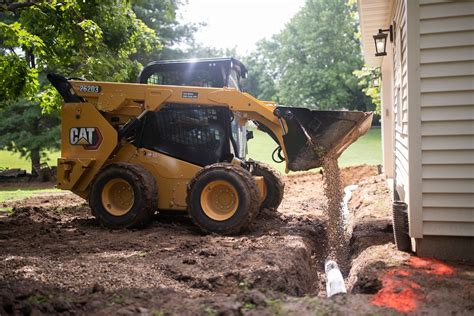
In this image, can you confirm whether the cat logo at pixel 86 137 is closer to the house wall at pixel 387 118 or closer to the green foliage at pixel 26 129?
the house wall at pixel 387 118

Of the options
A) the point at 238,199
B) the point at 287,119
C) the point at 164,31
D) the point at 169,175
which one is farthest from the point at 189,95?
the point at 164,31

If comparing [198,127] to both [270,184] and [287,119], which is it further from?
[270,184]

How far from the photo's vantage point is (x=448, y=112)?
521 cm

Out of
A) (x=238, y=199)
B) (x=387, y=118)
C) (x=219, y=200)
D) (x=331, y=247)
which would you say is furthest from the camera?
(x=387, y=118)

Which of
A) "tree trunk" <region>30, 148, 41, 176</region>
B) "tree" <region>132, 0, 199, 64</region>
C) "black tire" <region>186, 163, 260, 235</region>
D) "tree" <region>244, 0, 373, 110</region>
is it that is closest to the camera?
"black tire" <region>186, 163, 260, 235</region>

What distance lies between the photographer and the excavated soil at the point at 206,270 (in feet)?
12.4

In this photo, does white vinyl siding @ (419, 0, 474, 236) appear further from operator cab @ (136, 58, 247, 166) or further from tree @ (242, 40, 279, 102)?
tree @ (242, 40, 279, 102)

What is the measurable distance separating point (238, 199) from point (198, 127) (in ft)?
4.89

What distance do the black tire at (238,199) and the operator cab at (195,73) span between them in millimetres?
1605

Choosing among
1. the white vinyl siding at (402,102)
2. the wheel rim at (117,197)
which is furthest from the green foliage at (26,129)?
the white vinyl siding at (402,102)

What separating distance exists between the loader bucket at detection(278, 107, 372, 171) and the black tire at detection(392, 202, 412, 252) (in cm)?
179

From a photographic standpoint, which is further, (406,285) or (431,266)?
(431,266)

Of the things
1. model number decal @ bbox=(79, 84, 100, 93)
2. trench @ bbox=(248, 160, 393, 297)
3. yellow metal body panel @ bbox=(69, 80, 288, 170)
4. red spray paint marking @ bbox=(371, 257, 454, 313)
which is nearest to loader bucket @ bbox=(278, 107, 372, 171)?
yellow metal body panel @ bbox=(69, 80, 288, 170)

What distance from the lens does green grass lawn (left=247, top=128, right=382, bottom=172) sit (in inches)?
923
